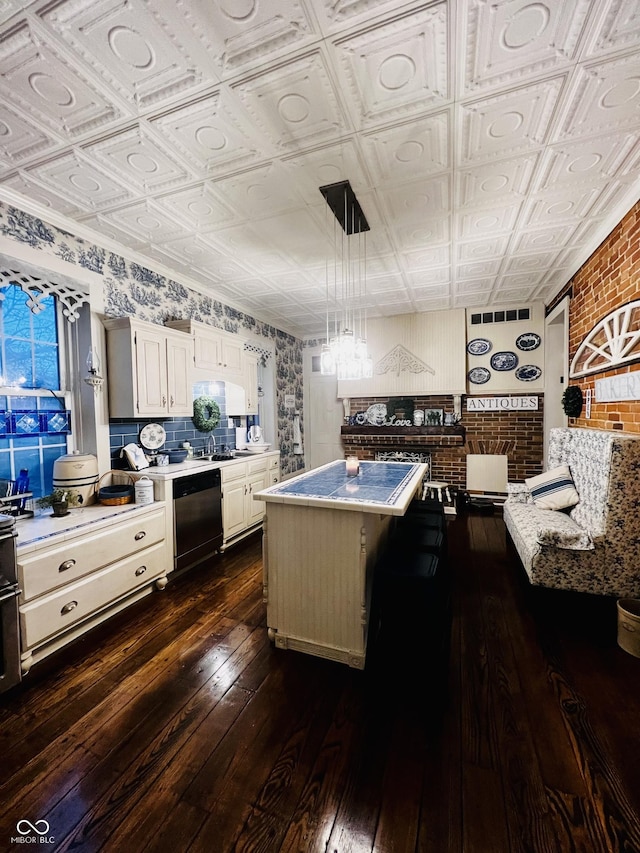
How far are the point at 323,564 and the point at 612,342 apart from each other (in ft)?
8.95

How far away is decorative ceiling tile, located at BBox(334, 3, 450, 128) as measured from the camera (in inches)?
50.7

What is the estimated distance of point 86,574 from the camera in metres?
2.15

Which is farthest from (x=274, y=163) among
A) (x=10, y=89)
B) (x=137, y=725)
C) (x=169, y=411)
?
(x=137, y=725)

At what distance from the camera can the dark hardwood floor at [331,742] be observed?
1.15m

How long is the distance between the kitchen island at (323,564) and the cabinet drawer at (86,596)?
1.07 m

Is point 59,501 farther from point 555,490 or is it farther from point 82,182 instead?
point 555,490

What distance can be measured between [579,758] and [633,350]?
2372 millimetres

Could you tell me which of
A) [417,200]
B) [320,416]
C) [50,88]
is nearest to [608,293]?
[417,200]

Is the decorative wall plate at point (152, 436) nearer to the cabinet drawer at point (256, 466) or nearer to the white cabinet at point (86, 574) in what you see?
the white cabinet at point (86, 574)

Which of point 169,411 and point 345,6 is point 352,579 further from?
point 345,6

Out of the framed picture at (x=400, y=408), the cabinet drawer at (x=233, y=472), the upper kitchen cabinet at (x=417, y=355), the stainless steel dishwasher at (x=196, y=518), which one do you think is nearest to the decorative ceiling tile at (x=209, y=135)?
the stainless steel dishwasher at (x=196, y=518)

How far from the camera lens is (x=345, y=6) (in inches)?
48.3

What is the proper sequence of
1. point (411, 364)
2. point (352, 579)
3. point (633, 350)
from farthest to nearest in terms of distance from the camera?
point (411, 364), point (633, 350), point (352, 579)

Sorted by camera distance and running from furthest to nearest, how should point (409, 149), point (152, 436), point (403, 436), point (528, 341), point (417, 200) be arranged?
point (403, 436) < point (528, 341) < point (152, 436) < point (417, 200) < point (409, 149)
